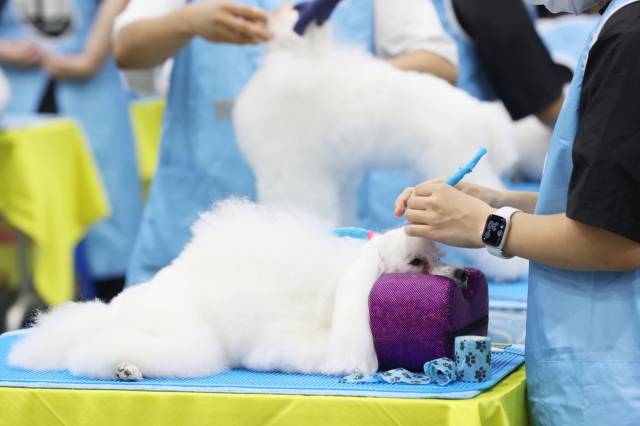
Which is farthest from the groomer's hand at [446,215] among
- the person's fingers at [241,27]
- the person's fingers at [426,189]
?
the person's fingers at [241,27]

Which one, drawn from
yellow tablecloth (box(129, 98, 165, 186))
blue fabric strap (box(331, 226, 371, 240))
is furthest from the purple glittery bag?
yellow tablecloth (box(129, 98, 165, 186))

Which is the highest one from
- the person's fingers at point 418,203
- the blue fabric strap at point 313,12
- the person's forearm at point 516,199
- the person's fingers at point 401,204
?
the blue fabric strap at point 313,12

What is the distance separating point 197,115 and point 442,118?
0.69m

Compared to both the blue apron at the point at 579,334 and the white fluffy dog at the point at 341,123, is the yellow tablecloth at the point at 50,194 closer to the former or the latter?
the white fluffy dog at the point at 341,123

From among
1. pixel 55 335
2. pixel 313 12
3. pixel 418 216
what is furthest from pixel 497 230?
pixel 313 12

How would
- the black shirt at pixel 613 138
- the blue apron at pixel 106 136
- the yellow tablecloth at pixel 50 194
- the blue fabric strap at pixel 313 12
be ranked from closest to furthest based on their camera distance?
the black shirt at pixel 613 138, the blue fabric strap at pixel 313 12, the yellow tablecloth at pixel 50 194, the blue apron at pixel 106 136

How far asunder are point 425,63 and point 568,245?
0.97 m

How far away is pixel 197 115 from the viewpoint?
1.84 m

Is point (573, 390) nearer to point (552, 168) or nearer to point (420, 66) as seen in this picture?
point (552, 168)

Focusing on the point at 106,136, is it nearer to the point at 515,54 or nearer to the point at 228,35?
the point at 228,35

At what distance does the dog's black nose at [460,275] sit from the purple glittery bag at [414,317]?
0.05 meters

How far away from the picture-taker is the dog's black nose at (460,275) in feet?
3.14

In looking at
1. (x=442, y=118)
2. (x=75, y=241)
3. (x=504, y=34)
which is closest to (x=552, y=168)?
(x=442, y=118)

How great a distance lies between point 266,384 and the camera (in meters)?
0.87
